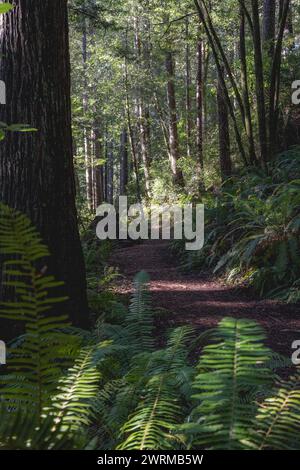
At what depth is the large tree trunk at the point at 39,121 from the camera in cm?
437

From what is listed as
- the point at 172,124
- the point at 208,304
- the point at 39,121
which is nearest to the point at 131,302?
the point at 208,304

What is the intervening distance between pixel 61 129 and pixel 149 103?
66.8ft

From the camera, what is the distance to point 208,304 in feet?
19.9

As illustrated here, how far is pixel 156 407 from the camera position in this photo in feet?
6.86

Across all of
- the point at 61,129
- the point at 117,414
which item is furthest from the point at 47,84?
the point at 117,414

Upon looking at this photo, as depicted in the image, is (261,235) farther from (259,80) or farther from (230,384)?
(230,384)

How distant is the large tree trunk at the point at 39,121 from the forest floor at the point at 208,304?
1.51m

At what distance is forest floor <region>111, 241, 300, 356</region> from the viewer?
495 centimetres

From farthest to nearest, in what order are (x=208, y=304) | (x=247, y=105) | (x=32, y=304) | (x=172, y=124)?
1. (x=172, y=124)
2. (x=247, y=105)
3. (x=208, y=304)
4. (x=32, y=304)

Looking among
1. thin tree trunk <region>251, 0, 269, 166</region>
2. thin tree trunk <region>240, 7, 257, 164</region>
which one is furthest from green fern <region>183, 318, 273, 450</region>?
thin tree trunk <region>240, 7, 257, 164</region>
